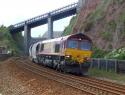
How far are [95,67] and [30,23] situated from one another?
6218 centimetres

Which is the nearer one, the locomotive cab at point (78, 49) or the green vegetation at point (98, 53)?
the locomotive cab at point (78, 49)

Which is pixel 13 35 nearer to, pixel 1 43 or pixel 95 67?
pixel 1 43

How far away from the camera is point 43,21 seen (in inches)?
3875

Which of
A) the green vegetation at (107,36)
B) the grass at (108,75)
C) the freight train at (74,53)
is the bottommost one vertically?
the grass at (108,75)

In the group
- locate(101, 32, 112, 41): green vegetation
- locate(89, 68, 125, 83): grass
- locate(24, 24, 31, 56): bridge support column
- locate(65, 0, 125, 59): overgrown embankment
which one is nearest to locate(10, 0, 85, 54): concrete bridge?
locate(24, 24, 31, 56): bridge support column

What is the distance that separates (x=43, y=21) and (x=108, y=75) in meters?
65.6

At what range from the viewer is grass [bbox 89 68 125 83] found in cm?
3106

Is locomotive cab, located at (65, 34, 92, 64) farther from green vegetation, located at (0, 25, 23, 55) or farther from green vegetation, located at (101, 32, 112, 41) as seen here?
green vegetation, located at (0, 25, 23, 55)

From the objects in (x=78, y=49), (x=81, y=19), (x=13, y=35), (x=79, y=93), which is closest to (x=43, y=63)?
(x=78, y=49)

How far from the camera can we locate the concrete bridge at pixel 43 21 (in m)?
88.6

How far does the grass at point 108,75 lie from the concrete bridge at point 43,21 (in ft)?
151

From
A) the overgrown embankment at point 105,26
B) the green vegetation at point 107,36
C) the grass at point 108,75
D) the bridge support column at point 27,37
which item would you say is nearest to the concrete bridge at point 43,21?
the bridge support column at point 27,37

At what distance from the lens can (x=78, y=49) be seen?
35.4 meters

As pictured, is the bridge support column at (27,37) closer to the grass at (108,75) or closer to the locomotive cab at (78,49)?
the grass at (108,75)
